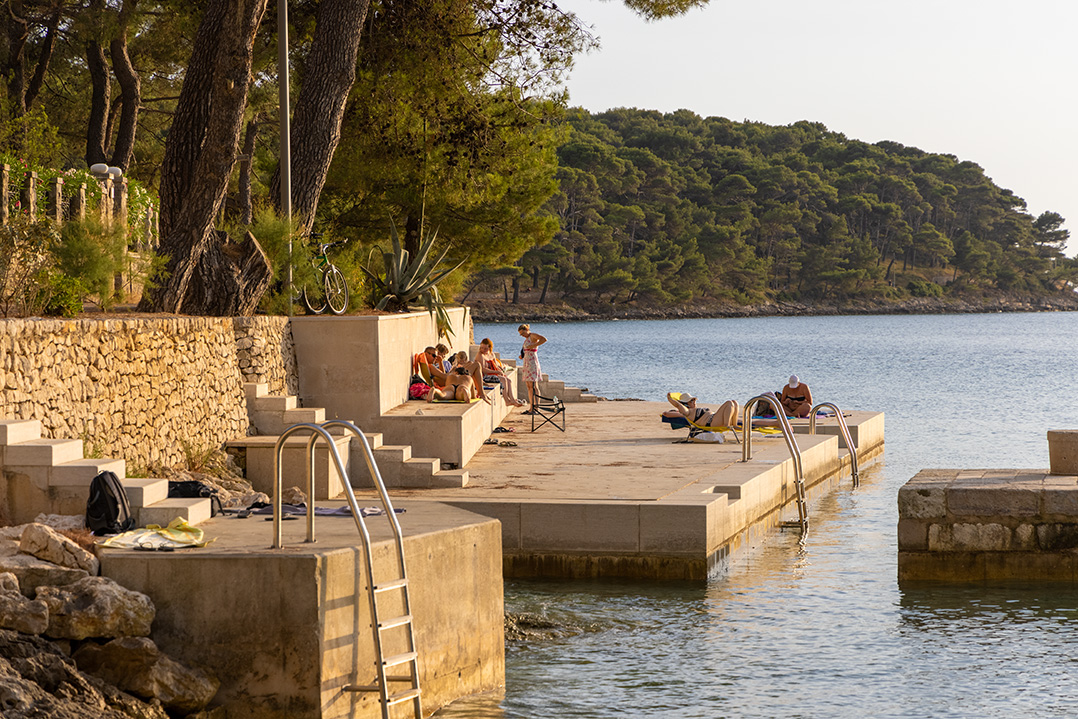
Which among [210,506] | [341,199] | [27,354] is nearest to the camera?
[210,506]

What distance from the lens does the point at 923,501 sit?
11.3 m

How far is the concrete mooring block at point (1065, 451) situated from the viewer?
38.4 feet

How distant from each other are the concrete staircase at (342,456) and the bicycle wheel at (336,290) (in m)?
2.47

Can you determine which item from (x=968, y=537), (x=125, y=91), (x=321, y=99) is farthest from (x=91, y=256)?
(x=125, y=91)

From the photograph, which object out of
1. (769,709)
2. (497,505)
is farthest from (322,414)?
(769,709)

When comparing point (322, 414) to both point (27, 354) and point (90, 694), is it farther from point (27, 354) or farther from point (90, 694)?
point (90, 694)

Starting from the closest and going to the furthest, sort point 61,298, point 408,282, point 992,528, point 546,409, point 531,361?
1. point 61,298
2. point 992,528
3. point 408,282
4. point 546,409
5. point 531,361

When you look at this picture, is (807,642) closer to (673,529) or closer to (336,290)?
(673,529)

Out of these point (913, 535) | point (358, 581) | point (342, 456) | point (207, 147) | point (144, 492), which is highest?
point (207, 147)

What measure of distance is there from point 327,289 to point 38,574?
368 inches

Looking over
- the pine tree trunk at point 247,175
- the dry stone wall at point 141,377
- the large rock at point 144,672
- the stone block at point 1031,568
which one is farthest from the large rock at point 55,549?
the pine tree trunk at point 247,175

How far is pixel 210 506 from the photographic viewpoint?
325 inches

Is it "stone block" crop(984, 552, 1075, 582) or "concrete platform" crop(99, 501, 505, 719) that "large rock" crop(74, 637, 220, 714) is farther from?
"stone block" crop(984, 552, 1075, 582)

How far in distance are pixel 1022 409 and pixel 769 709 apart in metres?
34.1
